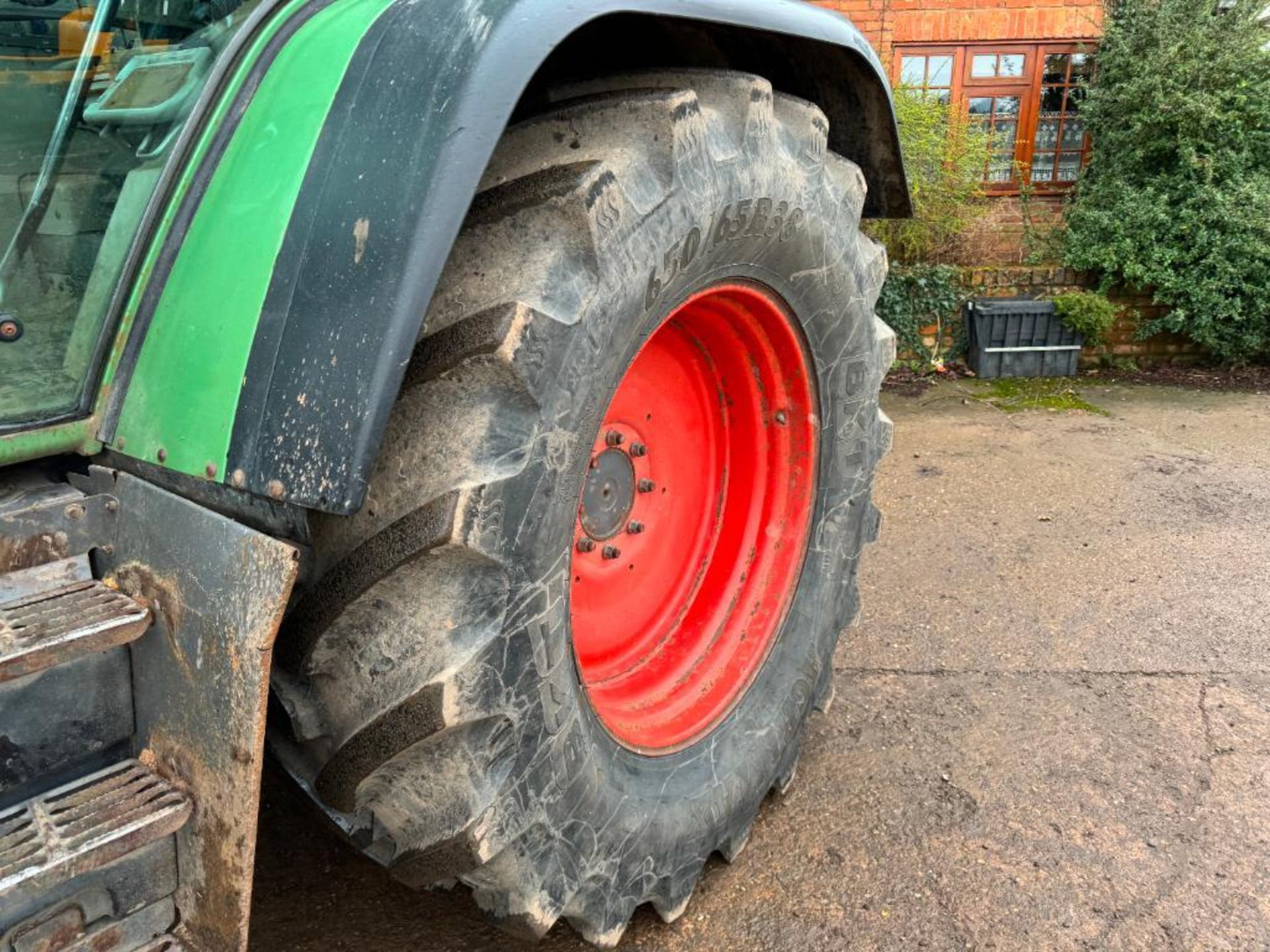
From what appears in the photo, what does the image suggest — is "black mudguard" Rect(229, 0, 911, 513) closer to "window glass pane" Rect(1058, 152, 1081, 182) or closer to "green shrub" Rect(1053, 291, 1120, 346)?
"green shrub" Rect(1053, 291, 1120, 346)

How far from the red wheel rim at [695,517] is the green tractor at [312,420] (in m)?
0.35

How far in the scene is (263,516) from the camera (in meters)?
1.23

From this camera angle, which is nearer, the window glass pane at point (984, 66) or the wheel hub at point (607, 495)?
the wheel hub at point (607, 495)

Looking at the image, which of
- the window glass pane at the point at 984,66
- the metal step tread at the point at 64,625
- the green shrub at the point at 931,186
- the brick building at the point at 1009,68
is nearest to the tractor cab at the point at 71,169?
the metal step tread at the point at 64,625

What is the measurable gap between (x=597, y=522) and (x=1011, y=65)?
8299 mm

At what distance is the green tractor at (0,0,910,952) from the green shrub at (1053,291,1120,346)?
5.44 metres

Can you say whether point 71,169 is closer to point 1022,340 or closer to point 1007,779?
point 1007,779

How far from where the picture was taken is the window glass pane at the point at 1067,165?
28.0 feet

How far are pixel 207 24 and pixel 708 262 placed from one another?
798 millimetres

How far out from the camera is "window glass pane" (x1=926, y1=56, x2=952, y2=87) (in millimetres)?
8531

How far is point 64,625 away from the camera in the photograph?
1.11 metres

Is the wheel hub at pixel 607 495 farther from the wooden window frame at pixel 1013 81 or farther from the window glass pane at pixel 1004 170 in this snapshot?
the wooden window frame at pixel 1013 81

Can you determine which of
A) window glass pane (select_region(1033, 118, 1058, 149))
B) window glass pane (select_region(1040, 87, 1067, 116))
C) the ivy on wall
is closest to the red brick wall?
window glass pane (select_region(1040, 87, 1067, 116))

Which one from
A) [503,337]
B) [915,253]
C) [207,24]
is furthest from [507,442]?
[915,253]
